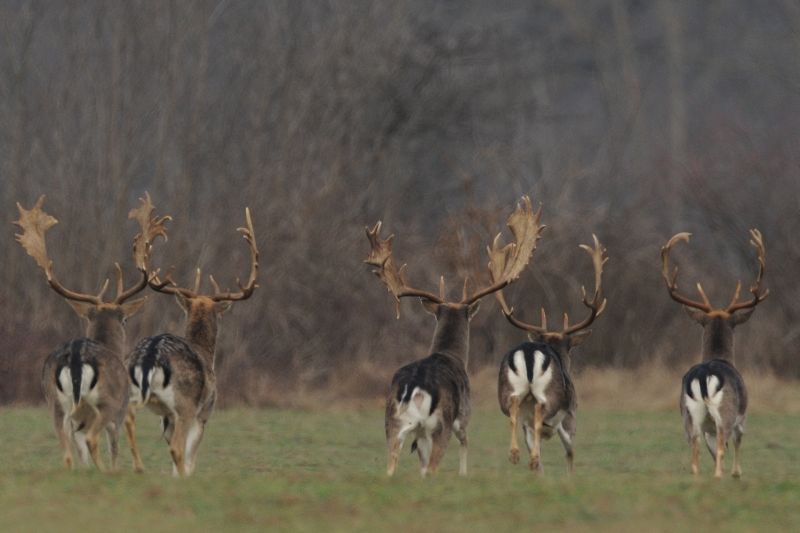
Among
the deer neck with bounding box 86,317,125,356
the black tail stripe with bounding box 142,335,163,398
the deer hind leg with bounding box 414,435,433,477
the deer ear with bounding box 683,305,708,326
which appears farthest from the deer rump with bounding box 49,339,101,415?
the deer ear with bounding box 683,305,708,326

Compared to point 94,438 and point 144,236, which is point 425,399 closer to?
point 94,438

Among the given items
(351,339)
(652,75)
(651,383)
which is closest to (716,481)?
(651,383)

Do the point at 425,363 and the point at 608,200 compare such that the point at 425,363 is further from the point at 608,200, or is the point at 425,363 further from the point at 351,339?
the point at 608,200

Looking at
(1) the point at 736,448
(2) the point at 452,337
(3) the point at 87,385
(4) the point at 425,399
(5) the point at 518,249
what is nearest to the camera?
(3) the point at 87,385

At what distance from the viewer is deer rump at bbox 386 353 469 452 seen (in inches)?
617

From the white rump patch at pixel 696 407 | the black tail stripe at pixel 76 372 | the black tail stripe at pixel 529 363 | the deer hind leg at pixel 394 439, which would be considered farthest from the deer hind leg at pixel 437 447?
the black tail stripe at pixel 76 372

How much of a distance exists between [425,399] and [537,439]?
4.58 feet

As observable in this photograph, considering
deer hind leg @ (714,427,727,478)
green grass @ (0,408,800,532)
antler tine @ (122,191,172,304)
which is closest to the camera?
green grass @ (0,408,800,532)

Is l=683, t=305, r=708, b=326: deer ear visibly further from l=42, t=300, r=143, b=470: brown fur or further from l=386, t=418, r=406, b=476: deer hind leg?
l=42, t=300, r=143, b=470: brown fur

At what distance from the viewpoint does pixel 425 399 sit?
15.7 metres

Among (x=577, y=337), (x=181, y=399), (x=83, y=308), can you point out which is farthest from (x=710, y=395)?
(x=83, y=308)

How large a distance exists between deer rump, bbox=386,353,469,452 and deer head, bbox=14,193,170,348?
2.69 meters

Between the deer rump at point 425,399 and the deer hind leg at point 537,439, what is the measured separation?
799 mm

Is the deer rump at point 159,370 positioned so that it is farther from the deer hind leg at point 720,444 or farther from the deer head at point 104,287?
the deer hind leg at point 720,444
